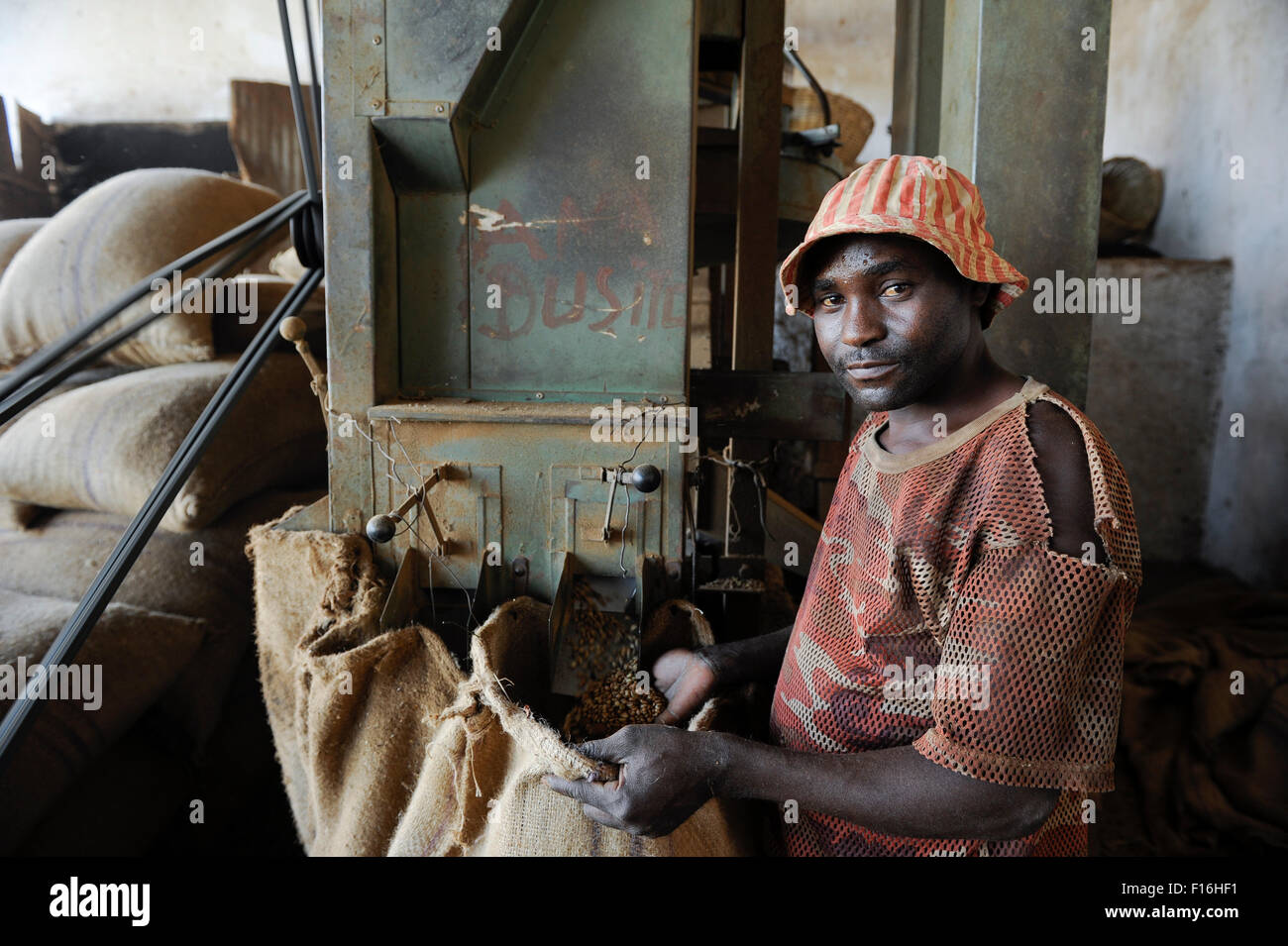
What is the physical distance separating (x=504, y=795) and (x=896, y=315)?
0.91 meters

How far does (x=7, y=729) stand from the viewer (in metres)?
1.34

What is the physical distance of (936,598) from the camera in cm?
104

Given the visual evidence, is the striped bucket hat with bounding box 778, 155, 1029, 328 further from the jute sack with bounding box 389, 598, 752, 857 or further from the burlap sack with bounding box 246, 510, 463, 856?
the burlap sack with bounding box 246, 510, 463, 856

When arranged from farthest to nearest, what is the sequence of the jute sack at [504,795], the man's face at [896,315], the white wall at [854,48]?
the white wall at [854,48] → the jute sack at [504,795] → the man's face at [896,315]

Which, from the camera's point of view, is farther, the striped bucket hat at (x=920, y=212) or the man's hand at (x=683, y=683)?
the man's hand at (x=683, y=683)

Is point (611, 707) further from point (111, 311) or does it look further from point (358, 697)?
point (111, 311)

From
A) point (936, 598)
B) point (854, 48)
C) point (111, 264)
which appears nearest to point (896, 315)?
point (936, 598)

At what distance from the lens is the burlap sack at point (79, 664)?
1.86 meters

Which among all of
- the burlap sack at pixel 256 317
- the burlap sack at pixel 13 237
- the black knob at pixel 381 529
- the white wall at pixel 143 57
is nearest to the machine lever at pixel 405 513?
the black knob at pixel 381 529

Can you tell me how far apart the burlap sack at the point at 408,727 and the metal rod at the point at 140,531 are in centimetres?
19

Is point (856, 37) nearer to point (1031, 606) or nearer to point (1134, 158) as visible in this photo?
point (1134, 158)

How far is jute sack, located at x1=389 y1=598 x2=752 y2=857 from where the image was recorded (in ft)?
3.81

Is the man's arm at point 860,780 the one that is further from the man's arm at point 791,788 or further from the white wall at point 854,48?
the white wall at point 854,48
